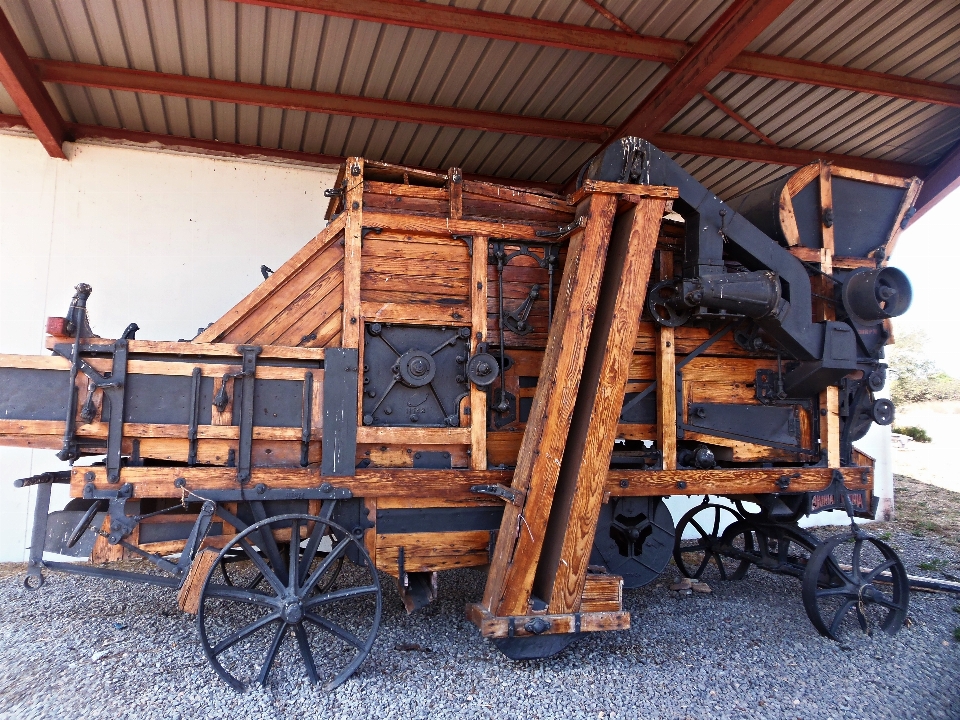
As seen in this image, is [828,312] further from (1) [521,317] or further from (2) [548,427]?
(2) [548,427]

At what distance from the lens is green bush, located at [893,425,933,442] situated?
15.6 m

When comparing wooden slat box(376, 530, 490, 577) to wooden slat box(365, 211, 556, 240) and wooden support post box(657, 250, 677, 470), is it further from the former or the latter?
wooden slat box(365, 211, 556, 240)

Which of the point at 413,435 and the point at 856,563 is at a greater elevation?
the point at 413,435

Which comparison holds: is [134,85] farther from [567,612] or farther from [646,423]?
[567,612]

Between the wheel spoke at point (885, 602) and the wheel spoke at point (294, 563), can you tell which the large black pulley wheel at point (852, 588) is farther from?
the wheel spoke at point (294, 563)

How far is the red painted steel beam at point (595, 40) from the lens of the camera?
16.2ft

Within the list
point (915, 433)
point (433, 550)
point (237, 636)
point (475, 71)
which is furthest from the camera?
point (915, 433)

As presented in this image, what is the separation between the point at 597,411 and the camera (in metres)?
3.77

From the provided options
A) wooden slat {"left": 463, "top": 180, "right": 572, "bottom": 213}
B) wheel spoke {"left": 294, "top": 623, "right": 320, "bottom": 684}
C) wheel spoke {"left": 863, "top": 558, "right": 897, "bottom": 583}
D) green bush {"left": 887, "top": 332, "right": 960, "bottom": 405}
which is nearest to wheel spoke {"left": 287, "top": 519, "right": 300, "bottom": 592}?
wheel spoke {"left": 294, "top": 623, "right": 320, "bottom": 684}

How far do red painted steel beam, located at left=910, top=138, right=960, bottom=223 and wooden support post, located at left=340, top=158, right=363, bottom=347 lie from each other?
6.74 meters

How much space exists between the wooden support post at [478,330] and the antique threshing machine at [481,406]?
15 millimetres

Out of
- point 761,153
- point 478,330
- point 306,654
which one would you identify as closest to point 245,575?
point 306,654

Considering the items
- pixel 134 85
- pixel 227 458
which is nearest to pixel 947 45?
pixel 227 458

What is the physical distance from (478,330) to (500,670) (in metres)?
2.14
